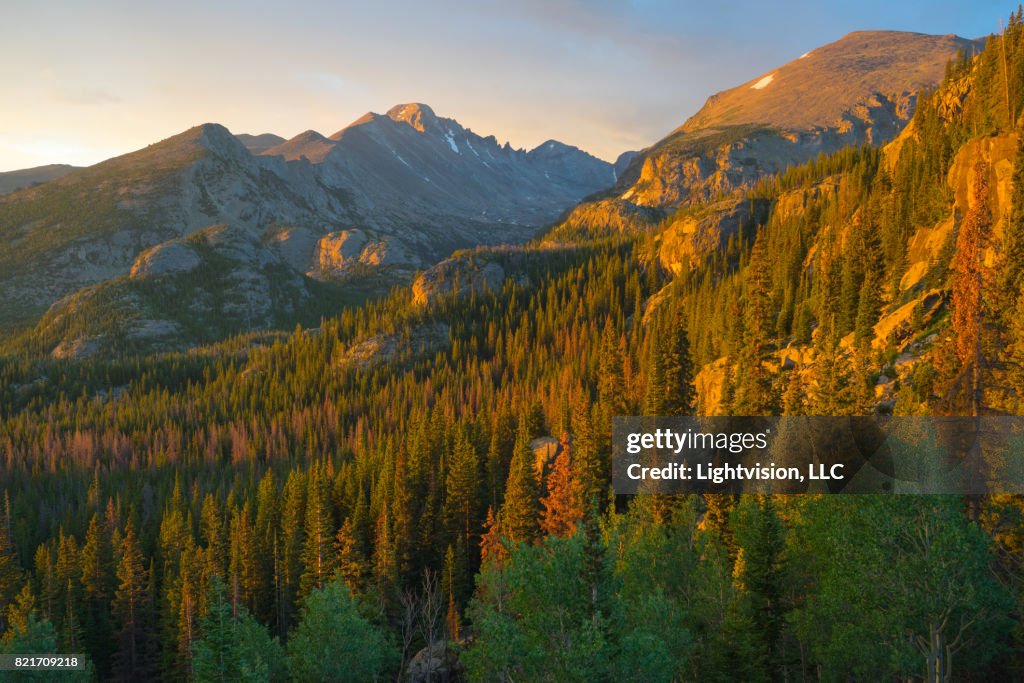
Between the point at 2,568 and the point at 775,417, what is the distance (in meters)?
105

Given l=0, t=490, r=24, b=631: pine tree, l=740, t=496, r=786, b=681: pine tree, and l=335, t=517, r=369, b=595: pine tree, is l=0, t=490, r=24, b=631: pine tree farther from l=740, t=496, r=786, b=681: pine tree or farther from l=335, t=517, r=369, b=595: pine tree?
l=740, t=496, r=786, b=681: pine tree

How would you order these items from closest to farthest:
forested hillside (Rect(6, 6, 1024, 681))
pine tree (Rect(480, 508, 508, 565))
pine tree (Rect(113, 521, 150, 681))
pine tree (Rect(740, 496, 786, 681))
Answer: forested hillside (Rect(6, 6, 1024, 681)) < pine tree (Rect(740, 496, 786, 681)) < pine tree (Rect(480, 508, 508, 565)) < pine tree (Rect(113, 521, 150, 681))

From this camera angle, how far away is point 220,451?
575 ft

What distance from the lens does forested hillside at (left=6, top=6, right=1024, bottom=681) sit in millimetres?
27703

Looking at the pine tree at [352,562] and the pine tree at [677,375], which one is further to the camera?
the pine tree at [677,375]

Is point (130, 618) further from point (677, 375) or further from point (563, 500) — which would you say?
point (677, 375)

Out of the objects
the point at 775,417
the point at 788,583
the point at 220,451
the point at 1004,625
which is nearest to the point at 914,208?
the point at 775,417

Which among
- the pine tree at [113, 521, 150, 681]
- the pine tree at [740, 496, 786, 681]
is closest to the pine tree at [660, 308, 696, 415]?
the pine tree at [740, 496, 786, 681]

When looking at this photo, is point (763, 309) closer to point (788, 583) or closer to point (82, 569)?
point (788, 583)


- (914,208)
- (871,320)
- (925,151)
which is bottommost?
(871,320)

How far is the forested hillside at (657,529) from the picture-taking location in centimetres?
2770

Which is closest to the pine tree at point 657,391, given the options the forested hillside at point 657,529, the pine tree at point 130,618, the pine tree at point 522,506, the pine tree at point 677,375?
the forested hillside at point 657,529

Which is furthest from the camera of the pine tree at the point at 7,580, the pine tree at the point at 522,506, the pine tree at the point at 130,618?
the pine tree at the point at 7,580

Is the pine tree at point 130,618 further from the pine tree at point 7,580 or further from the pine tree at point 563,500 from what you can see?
the pine tree at point 563,500
